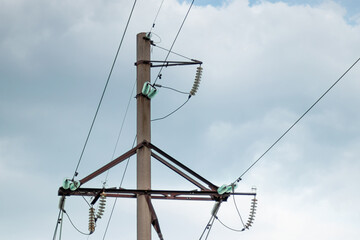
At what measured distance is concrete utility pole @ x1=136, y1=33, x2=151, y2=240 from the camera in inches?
727

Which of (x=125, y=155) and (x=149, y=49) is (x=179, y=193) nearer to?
(x=125, y=155)

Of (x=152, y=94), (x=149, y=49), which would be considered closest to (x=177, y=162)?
(x=152, y=94)

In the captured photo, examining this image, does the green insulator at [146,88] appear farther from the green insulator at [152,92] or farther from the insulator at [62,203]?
the insulator at [62,203]

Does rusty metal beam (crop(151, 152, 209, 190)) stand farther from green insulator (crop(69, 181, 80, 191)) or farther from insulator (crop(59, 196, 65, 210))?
insulator (crop(59, 196, 65, 210))

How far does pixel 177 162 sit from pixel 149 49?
3784 mm

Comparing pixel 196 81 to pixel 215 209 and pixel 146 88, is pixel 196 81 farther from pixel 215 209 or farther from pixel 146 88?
pixel 215 209

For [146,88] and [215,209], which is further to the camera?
[146,88]

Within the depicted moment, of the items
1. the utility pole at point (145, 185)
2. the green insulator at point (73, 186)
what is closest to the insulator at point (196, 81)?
the utility pole at point (145, 185)

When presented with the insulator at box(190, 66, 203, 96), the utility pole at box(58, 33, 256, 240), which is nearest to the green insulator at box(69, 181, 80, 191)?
the utility pole at box(58, 33, 256, 240)

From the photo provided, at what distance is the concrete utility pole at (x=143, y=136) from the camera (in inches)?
727

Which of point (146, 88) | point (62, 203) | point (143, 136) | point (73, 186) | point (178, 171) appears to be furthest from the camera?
point (146, 88)

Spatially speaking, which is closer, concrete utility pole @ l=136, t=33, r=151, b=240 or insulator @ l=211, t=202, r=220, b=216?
concrete utility pole @ l=136, t=33, r=151, b=240

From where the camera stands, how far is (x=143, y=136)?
775 inches

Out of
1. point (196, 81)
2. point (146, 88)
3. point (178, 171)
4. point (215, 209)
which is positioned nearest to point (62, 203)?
point (178, 171)
